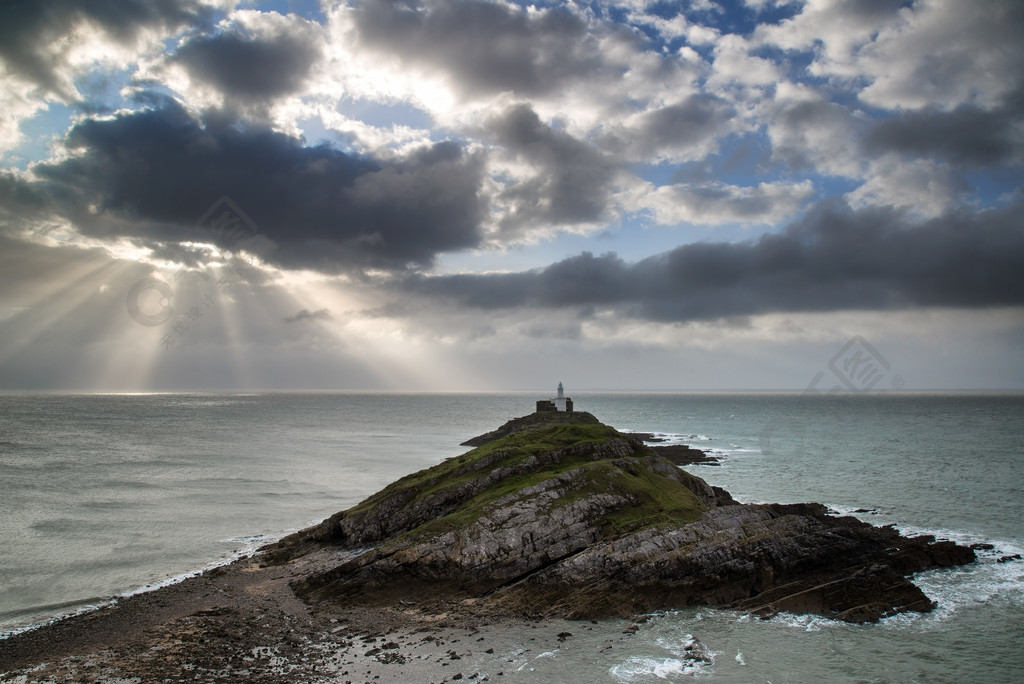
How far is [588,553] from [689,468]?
4988 cm

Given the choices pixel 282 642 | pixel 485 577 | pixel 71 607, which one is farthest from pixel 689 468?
pixel 71 607

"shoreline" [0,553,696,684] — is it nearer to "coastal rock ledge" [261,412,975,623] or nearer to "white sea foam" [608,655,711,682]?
"white sea foam" [608,655,711,682]

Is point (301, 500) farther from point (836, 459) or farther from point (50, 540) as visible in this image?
point (836, 459)

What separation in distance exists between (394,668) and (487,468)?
19249 millimetres

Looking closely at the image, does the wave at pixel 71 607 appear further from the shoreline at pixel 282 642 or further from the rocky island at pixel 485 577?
the rocky island at pixel 485 577

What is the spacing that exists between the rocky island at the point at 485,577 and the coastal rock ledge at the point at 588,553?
0.33ft

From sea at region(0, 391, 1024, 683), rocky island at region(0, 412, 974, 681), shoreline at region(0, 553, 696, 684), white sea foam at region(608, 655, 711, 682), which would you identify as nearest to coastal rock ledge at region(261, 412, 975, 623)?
rocky island at region(0, 412, 974, 681)

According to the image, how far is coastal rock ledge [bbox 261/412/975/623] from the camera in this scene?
28562 millimetres

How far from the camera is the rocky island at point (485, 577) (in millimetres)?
24328

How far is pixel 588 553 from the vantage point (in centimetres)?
3042

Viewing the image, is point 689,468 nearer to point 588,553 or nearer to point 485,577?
point 588,553

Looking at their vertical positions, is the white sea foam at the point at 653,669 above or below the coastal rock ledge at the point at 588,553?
below

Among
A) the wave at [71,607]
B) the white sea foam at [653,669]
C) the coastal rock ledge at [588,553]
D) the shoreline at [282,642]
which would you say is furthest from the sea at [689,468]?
the coastal rock ledge at [588,553]

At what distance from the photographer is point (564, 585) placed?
28.9 m
